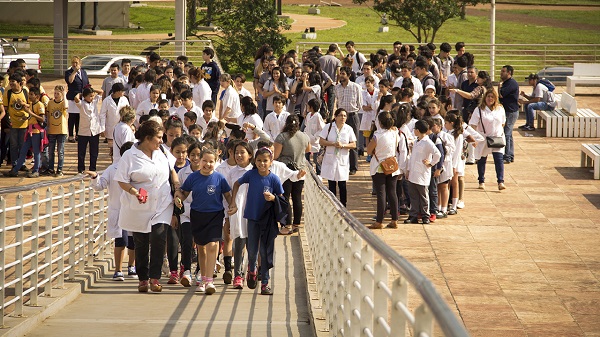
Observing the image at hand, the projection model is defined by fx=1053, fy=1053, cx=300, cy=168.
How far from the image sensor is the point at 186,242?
35.4ft

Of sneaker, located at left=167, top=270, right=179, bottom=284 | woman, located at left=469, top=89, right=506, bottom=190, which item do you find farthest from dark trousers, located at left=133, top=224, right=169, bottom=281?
woman, located at left=469, top=89, right=506, bottom=190

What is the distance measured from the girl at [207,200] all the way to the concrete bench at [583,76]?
66.6 ft

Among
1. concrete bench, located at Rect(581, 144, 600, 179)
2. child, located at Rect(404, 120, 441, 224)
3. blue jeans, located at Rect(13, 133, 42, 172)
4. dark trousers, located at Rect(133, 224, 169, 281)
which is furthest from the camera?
concrete bench, located at Rect(581, 144, 600, 179)

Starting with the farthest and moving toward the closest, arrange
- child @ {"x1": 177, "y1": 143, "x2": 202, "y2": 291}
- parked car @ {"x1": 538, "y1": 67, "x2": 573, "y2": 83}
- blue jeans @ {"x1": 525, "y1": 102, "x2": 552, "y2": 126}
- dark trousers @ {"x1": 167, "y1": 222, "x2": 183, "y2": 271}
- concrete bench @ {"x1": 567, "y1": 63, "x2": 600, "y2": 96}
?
parked car @ {"x1": 538, "y1": 67, "x2": 573, "y2": 83} < concrete bench @ {"x1": 567, "y1": 63, "x2": 600, "y2": 96} < blue jeans @ {"x1": 525, "y1": 102, "x2": 552, "y2": 126} < dark trousers @ {"x1": 167, "y1": 222, "x2": 183, "y2": 271} < child @ {"x1": 177, "y1": 143, "x2": 202, "y2": 291}

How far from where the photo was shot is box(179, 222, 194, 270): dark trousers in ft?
35.1

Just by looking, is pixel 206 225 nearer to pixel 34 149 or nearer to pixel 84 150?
pixel 84 150

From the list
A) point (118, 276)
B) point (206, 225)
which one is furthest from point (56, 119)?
point (206, 225)

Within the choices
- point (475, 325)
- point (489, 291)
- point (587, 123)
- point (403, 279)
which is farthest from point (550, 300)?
point (587, 123)

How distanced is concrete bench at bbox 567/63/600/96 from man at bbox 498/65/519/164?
9602 mm

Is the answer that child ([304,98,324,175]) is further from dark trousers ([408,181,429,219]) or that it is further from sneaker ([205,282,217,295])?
sneaker ([205,282,217,295])

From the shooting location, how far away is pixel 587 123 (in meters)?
22.7

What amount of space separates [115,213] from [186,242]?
0.80 m

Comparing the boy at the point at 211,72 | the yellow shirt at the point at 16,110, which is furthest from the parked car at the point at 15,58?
the yellow shirt at the point at 16,110

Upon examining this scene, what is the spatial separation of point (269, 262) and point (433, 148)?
4.56 meters
